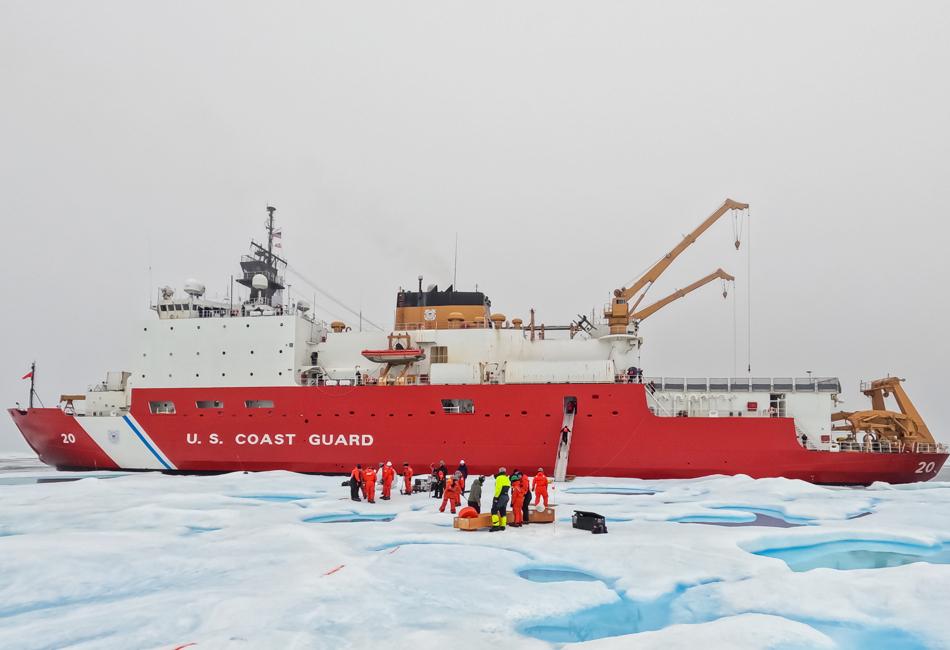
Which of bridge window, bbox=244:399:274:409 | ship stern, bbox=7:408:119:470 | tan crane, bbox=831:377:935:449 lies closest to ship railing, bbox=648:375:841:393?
tan crane, bbox=831:377:935:449

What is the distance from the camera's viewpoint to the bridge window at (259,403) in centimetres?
2020

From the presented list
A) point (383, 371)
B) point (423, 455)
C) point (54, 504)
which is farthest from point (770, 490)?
point (54, 504)

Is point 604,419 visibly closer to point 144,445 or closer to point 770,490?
point 770,490

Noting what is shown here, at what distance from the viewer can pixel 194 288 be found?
22266 mm

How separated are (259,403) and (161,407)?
355 cm

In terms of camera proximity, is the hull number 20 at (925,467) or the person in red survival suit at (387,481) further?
the hull number 20 at (925,467)

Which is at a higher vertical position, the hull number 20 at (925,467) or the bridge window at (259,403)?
the bridge window at (259,403)

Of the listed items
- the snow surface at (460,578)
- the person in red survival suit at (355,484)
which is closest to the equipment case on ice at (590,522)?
the snow surface at (460,578)

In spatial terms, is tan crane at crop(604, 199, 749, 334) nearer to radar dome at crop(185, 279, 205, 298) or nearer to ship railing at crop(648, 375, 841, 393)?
ship railing at crop(648, 375, 841, 393)

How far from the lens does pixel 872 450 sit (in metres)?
18.4

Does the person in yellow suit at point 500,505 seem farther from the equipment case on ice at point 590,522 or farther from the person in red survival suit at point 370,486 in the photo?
the person in red survival suit at point 370,486

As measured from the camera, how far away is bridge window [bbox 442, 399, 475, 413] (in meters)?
19.2

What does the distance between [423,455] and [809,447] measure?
11166 mm

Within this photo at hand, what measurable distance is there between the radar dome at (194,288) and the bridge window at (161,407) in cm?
394
